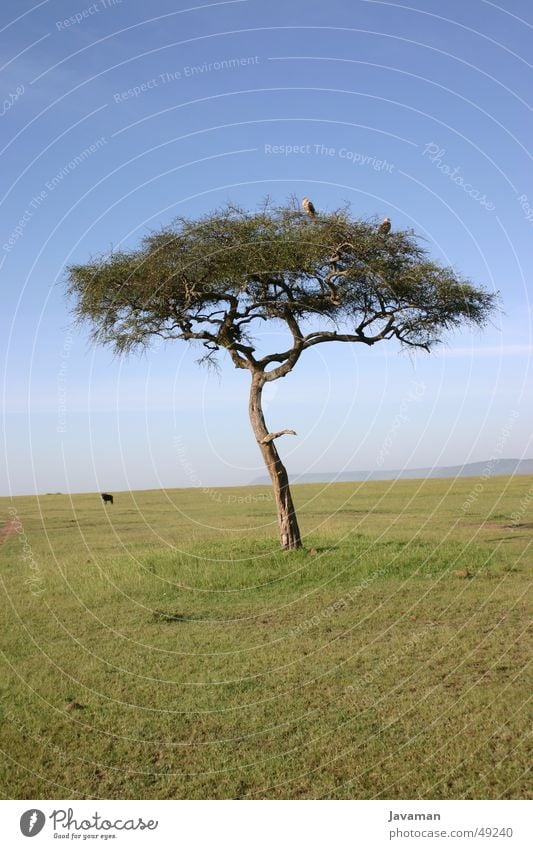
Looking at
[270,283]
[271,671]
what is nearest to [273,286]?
[270,283]

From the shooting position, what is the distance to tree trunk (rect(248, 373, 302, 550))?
2136 centimetres

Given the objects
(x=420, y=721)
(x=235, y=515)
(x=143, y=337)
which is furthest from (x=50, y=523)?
(x=420, y=721)

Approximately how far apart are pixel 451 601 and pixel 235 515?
25.6m

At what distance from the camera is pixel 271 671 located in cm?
1134

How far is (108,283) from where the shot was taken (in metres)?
22.6

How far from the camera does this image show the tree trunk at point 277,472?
21359mm
